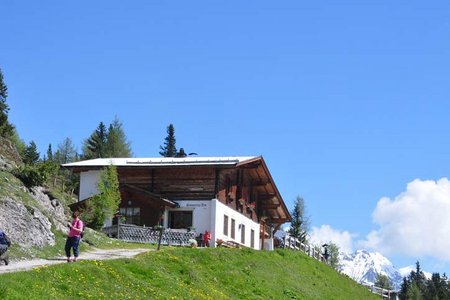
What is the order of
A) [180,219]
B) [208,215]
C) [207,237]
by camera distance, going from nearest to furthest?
[207,237] < [208,215] < [180,219]

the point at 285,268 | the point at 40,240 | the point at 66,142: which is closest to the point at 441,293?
the point at 66,142

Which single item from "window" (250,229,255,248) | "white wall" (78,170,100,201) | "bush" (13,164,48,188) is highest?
"white wall" (78,170,100,201)

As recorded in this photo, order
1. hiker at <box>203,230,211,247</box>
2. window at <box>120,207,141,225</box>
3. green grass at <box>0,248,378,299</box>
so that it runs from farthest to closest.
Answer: window at <box>120,207,141,225</box> → hiker at <box>203,230,211,247</box> → green grass at <box>0,248,378,299</box>

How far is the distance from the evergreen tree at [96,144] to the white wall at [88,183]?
4642 cm

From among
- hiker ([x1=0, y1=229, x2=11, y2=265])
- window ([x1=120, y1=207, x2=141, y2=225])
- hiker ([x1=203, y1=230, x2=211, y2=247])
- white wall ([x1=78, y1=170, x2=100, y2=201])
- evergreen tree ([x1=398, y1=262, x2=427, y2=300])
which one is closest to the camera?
hiker ([x1=0, y1=229, x2=11, y2=265])

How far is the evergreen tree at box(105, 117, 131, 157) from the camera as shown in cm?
10156

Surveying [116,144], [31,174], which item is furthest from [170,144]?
[31,174]

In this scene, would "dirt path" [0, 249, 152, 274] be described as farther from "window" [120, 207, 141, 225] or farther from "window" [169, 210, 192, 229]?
"window" [169, 210, 192, 229]

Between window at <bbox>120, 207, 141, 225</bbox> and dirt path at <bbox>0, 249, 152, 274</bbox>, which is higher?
window at <bbox>120, 207, 141, 225</bbox>

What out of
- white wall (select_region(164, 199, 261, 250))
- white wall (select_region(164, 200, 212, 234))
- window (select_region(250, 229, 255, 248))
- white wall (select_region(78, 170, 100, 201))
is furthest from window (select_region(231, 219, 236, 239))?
white wall (select_region(78, 170, 100, 201))

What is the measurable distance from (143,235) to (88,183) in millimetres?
10883

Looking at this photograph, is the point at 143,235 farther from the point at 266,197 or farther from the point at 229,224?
the point at 266,197

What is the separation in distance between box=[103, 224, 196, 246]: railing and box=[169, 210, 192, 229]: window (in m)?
4.63

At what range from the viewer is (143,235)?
4525 centimetres
